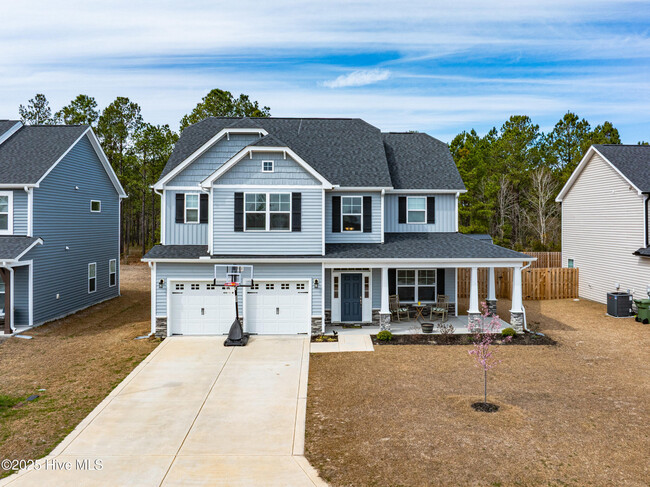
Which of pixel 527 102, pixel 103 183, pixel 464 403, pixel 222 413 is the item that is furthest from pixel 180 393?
pixel 527 102

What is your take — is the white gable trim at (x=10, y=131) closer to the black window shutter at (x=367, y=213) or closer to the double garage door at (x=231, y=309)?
the double garage door at (x=231, y=309)

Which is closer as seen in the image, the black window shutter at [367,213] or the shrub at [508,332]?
the shrub at [508,332]

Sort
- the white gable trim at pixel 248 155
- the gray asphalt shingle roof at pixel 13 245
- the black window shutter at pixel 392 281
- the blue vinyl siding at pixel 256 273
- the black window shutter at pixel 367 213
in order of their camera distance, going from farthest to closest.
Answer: the black window shutter at pixel 392 281, the black window shutter at pixel 367 213, the gray asphalt shingle roof at pixel 13 245, the blue vinyl siding at pixel 256 273, the white gable trim at pixel 248 155

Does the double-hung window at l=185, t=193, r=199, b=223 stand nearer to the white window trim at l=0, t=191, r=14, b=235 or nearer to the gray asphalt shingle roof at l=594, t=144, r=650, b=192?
the white window trim at l=0, t=191, r=14, b=235

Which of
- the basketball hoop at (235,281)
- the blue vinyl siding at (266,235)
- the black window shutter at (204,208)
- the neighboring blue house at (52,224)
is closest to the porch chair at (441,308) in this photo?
the blue vinyl siding at (266,235)

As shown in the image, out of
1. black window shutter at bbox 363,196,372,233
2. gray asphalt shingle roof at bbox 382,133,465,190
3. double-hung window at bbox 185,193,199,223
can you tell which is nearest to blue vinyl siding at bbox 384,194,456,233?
gray asphalt shingle roof at bbox 382,133,465,190

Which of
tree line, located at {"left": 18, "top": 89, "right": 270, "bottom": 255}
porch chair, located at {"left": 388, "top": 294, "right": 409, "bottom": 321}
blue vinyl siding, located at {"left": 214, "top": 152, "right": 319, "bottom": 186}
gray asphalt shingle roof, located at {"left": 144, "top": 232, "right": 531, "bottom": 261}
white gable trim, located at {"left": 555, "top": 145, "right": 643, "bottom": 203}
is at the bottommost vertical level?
porch chair, located at {"left": 388, "top": 294, "right": 409, "bottom": 321}

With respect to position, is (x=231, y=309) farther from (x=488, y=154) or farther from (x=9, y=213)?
(x=488, y=154)

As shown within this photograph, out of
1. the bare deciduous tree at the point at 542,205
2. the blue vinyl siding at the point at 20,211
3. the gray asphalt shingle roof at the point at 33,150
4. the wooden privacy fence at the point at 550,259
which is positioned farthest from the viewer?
the bare deciduous tree at the point at 542,205
